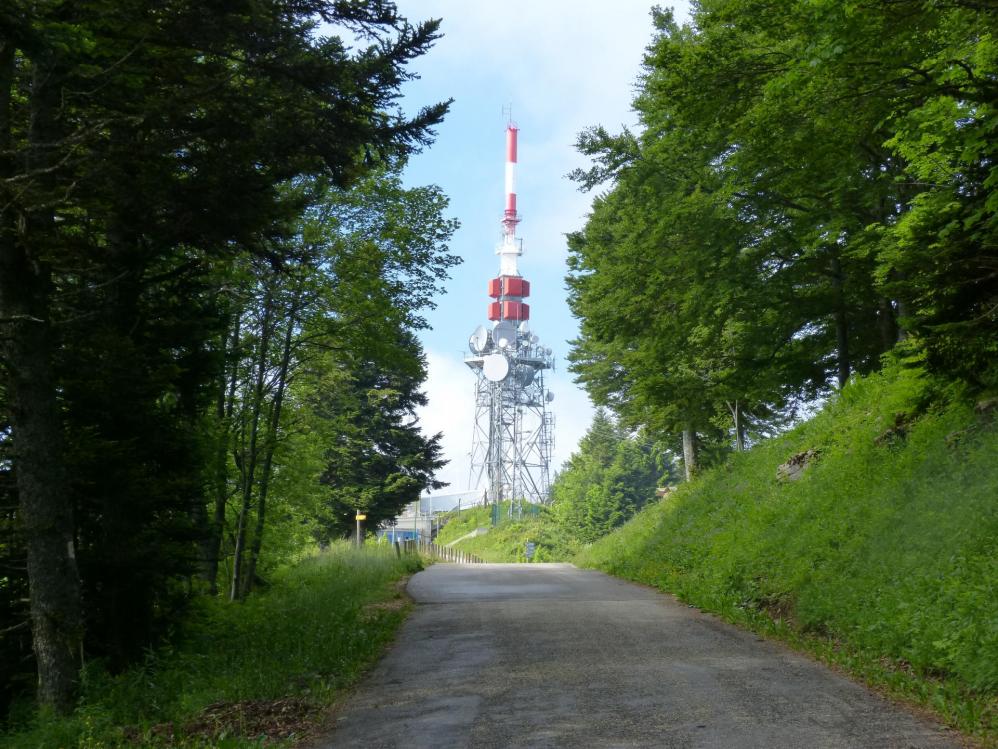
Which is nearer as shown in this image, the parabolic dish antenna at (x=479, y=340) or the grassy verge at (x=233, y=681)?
the grassy verge at (x=233, y=681)

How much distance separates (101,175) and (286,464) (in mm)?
11889

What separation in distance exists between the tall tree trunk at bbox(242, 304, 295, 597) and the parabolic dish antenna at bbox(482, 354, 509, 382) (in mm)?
55513

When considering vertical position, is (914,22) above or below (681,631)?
above

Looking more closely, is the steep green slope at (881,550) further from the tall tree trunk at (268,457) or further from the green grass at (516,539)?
the green grass at (516,539)

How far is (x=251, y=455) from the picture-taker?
1728 centimetres

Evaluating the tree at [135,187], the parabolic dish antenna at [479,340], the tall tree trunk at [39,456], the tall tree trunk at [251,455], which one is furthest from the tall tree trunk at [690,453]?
the parabolic dish antenna at [479,340]

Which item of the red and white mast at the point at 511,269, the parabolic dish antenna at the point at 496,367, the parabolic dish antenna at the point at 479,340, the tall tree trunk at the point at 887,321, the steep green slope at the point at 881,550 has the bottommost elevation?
the steep green slope at the point at 881,550

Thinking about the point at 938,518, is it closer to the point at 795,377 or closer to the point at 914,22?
the point at 914,22

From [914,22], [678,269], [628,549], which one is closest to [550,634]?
[914,22]

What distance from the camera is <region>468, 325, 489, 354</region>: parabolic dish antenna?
80881 mm

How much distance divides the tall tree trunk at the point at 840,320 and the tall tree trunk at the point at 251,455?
1141cm

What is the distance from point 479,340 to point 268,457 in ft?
208

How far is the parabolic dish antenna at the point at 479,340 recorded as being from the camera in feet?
265

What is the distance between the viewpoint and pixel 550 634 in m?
11.2
